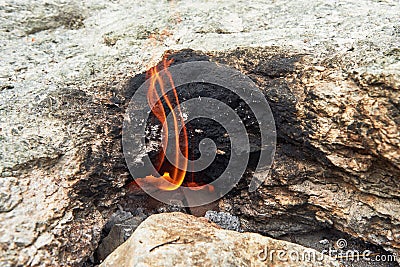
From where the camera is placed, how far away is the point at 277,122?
8.86ft

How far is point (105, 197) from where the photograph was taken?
2.67m

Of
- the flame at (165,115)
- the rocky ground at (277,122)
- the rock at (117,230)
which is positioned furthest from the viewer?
the flame at (165,115)

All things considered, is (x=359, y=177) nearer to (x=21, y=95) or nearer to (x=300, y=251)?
(x=300, y=251)

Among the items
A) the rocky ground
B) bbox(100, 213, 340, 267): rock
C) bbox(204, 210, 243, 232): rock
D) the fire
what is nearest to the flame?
the fire

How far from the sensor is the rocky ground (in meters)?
2.30

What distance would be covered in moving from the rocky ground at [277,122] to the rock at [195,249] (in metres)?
0.52

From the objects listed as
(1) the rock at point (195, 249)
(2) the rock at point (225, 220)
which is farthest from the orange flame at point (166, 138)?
(1) the rock at point (195, 249)

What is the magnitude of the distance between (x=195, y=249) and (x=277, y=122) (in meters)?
1.17

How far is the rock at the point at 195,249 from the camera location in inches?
75.2

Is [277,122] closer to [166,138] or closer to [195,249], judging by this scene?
[166,138]

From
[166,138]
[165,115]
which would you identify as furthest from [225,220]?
[165,115]

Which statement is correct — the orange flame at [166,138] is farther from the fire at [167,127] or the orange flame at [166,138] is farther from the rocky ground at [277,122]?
the rocky ground at [277,122]

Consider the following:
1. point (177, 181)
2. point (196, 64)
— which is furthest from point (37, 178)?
point (196, 64)

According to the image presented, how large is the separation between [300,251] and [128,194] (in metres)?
1.37
